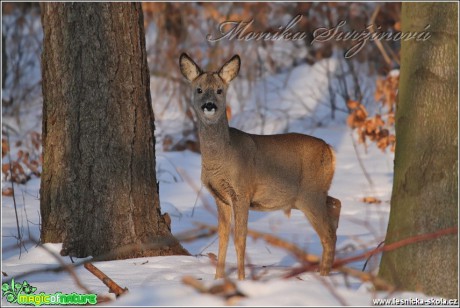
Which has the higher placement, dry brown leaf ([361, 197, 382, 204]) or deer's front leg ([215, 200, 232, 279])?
deer's front leg ([215, 200, 232, 279])

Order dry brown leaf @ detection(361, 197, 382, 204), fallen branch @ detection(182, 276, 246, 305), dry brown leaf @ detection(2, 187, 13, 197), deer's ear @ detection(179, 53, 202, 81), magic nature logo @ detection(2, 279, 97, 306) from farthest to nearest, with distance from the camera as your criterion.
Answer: dry brown leaf @ detection(2, 187, 13, 197), dry brown leaf @ detection(361, 197, 382, 204), deer's ear @ detection(179, 53, 202, 81), magic nature logo @ detection(2, 279, 97, 306), fallen branch @ detection(182, 276, 246, 305)

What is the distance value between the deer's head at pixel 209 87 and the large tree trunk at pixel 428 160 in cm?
183

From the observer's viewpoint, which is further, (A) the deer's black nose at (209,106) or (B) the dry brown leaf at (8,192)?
(B) the dry brown leaf at (8,192)

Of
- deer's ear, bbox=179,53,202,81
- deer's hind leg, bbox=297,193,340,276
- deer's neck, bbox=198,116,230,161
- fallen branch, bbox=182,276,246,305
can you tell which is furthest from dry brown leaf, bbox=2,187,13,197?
fallen branch, bbox=182,276,246,305

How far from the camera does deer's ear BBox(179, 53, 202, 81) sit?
6.55 meters

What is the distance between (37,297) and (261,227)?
4.34 metres

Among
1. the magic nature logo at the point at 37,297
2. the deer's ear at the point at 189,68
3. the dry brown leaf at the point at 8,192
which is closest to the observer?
the magic nature logo at the point at 37,297

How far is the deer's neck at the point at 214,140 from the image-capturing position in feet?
20.9

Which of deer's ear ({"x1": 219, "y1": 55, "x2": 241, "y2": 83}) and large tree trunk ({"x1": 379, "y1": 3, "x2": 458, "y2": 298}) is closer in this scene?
large tree trunk ({"x1": 379, "y1": 3, "x2": 458, "y2": 298})

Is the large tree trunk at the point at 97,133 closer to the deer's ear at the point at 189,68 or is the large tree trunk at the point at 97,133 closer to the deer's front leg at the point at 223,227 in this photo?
the deer's ear at the point at 189,68

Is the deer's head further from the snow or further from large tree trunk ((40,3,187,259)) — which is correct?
the snow

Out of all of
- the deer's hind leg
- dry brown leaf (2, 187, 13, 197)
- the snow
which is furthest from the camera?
dry brown leaf (2, 187, 13, 197)

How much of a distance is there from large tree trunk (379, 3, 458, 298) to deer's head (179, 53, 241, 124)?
6.02 ft

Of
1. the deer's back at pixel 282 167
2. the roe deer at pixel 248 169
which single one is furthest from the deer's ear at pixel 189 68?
the deer's back at pixel 282 167
